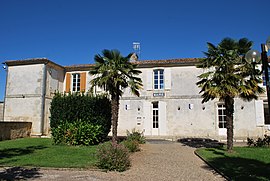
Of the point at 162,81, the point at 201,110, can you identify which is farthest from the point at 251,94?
the point at 162,81

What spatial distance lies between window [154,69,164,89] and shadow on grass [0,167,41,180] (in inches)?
543

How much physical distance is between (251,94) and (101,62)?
7372 millimetres

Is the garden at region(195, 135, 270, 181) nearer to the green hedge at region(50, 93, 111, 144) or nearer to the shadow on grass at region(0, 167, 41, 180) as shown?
the shadow on grass at region(0, 167, 41, 180)

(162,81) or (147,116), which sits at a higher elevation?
(162,81)

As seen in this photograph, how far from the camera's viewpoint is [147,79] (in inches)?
772

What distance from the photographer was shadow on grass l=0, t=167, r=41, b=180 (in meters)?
5.95

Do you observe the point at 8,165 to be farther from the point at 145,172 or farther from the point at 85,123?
the point at 85,123

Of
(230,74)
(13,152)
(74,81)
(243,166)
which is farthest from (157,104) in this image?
(243,166)

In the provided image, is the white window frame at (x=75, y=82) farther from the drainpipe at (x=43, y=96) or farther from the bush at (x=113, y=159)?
the bush at (x=113, y=159)

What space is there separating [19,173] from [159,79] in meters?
14.5

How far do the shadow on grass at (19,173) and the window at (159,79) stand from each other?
13.8 metres

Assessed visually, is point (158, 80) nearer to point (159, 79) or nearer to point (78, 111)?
point (159, 79)

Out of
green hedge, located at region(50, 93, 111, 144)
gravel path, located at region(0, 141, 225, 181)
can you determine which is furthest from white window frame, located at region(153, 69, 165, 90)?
gravel path, located at region(0, 141, 225, 181)

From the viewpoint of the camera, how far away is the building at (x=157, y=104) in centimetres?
1805
